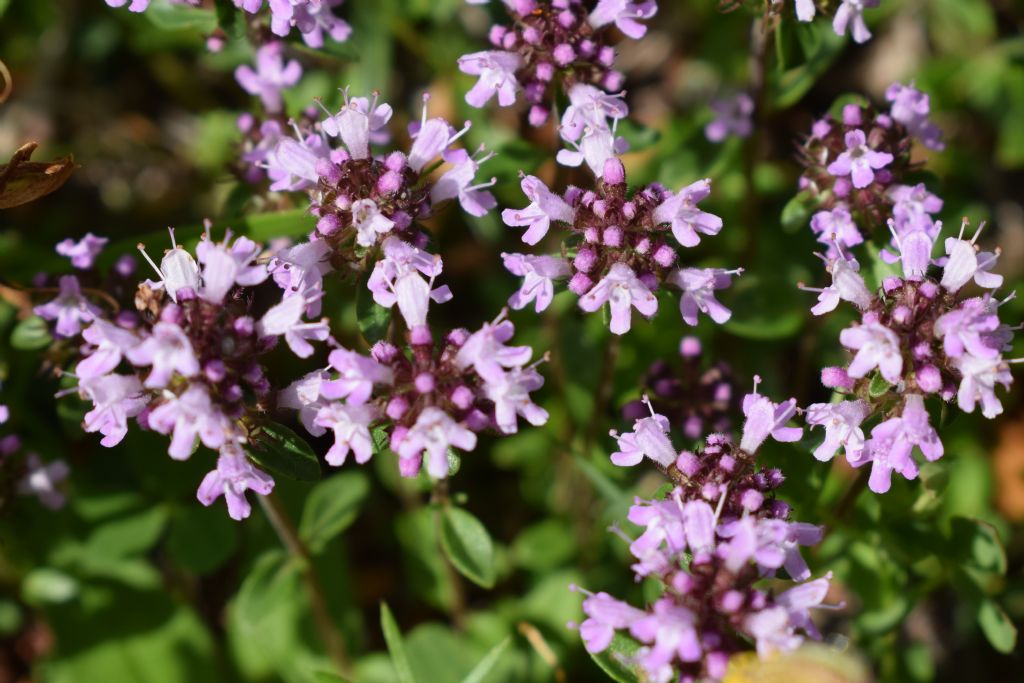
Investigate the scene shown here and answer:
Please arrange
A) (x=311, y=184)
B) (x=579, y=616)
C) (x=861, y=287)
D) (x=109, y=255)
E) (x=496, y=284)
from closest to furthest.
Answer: (x=861, y=287), (x=311, y=184), (x=109, y=255), (x=579, y=616), (x=496, y=284)

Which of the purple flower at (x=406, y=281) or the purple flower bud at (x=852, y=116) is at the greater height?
the purple flower bud at (x=852, y=116)

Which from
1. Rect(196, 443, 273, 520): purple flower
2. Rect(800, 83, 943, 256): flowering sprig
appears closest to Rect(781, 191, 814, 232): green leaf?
Rect(800, 83, 943, 256): flowering sprig

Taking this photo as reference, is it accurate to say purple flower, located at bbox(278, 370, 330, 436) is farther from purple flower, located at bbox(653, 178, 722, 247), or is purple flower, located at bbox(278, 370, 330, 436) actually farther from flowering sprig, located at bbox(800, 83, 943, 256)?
flowering sprig, located at bbox(800, 83, 943, 256)

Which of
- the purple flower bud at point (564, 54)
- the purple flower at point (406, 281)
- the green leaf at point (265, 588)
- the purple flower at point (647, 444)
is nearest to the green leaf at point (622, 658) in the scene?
the purple flower at point (647, 444)

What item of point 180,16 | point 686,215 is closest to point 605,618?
point 686,215

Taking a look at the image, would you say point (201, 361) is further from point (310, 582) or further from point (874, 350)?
point (874, 350)

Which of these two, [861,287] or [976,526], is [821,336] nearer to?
[976,526]

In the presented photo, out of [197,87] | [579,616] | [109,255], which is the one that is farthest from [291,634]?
[197,87]

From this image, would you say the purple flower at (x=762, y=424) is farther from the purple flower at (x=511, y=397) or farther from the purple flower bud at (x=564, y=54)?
the purple flower bud at (x=564, y=54)
